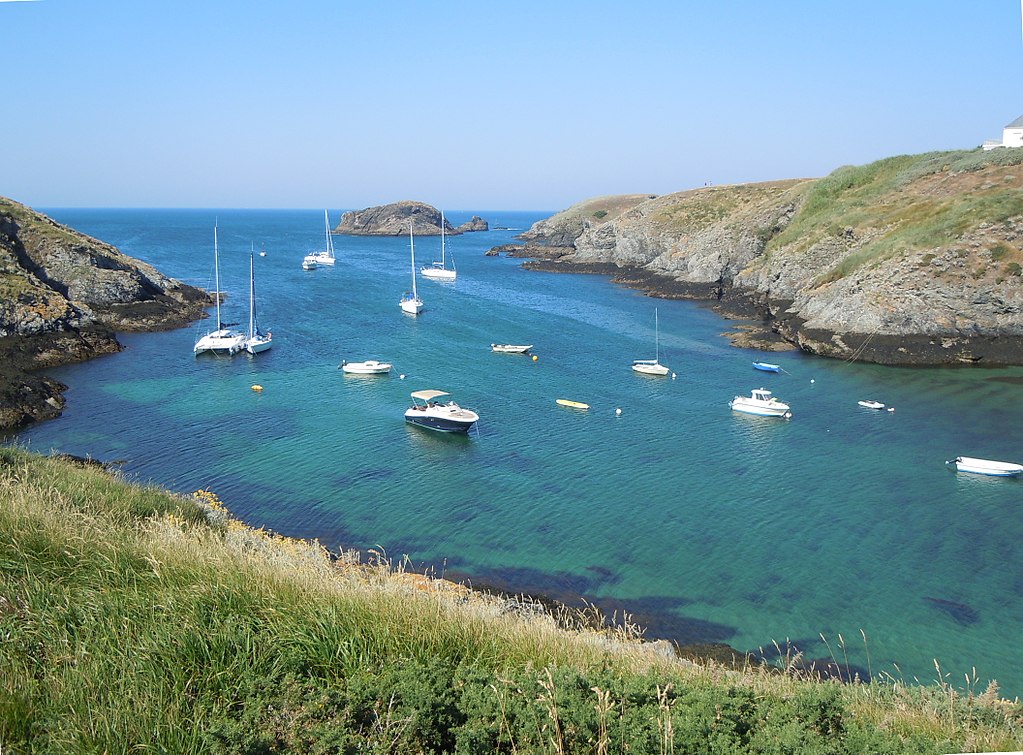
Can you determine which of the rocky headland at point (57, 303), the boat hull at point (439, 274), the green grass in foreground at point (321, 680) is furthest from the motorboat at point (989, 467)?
the boat hull at point (439, 274)

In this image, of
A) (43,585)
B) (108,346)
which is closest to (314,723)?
(43,585)

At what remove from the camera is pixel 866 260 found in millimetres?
49562

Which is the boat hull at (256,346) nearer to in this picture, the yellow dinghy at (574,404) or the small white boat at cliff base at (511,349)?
the small white boat at cliff base at (511,349)

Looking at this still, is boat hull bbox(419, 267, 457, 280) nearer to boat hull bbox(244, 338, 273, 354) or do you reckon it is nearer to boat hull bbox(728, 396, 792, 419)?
boat hull bbox(244, 338, 273, 354)

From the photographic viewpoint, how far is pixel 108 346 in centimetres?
4284

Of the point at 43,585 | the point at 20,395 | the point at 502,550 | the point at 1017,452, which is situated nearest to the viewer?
the point at 43,585

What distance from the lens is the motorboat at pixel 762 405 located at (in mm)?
32875

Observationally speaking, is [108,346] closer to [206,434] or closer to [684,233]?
[206,434]

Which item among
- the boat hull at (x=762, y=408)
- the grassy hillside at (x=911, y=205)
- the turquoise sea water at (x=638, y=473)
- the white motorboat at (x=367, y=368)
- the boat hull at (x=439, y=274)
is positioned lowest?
the turquoise sea water at (x=638, y=473)

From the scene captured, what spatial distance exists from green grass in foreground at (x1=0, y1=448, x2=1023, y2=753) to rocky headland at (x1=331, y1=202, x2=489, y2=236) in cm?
14469

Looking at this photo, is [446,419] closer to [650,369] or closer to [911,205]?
[650,369]

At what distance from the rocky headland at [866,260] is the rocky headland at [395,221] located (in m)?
63.4

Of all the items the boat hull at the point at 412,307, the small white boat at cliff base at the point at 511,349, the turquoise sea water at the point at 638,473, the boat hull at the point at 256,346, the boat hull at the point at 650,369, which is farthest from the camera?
the boat hull at the point at 412,307

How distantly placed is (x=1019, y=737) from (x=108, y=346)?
153 ft
